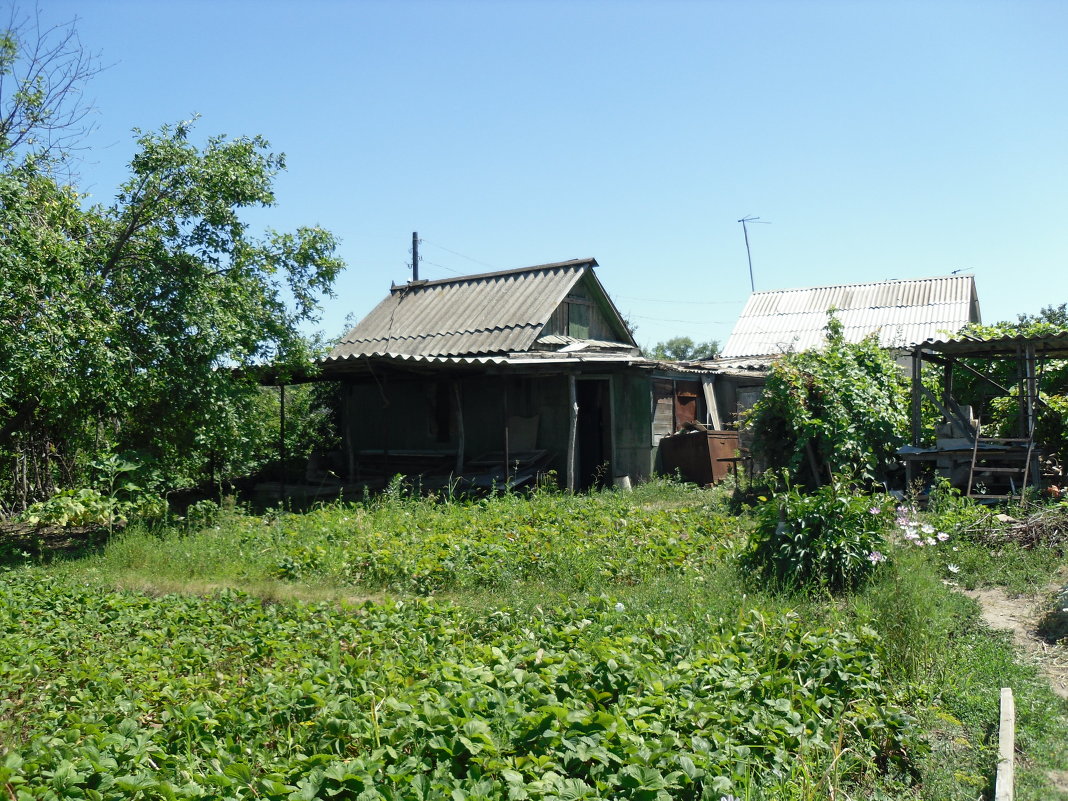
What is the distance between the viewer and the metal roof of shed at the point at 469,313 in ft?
54.0

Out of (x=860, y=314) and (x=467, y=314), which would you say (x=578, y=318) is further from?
(x=860, y=314)

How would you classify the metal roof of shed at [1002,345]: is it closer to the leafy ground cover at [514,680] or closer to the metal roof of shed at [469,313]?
the leafy ground cover at [514,680]

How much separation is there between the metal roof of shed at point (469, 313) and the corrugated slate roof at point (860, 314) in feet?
20.7

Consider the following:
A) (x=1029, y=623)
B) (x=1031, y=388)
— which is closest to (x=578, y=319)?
(x=1031, y=388)

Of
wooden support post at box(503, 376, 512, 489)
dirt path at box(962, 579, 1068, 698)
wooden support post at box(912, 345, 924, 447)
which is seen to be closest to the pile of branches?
dirt path at box(962, 579, 1068, 698)

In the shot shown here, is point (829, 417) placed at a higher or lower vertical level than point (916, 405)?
lower

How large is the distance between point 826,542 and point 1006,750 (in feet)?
8.94

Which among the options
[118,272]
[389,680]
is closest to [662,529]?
[389,680]

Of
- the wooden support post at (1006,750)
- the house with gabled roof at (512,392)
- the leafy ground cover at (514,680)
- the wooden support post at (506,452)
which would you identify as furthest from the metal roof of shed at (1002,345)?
the wooden support post at (1006,750)

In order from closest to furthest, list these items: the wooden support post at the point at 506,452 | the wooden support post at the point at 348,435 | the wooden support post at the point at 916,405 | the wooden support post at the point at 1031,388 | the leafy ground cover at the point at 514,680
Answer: the leafy ground cover at the point at 514,680
the wooden support post at the point at 1031,388
the wooden support post at the point at 916,405
the wooden support post at the point at 506,452
the wooden support post at the point at 348,435

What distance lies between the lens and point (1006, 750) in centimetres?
413

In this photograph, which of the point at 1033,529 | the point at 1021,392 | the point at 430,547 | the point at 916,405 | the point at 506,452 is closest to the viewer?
the point at 1033,529

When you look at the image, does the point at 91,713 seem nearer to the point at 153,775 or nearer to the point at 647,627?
the point at 153,775

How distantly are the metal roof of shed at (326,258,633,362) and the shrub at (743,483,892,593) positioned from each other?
30.0 feet
